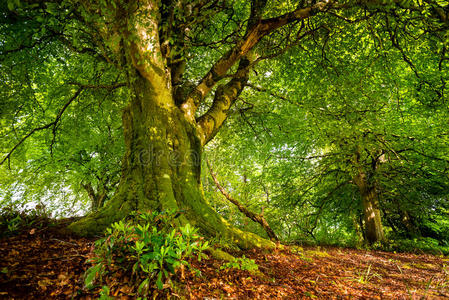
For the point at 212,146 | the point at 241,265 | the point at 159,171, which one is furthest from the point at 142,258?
the point at 212,146

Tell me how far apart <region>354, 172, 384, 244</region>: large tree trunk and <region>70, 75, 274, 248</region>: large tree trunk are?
6444 millimetres

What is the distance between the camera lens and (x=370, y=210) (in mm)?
8266

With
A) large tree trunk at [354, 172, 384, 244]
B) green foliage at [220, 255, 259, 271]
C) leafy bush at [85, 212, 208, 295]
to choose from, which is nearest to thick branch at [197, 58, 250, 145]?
green foliage at [220, 255, 259, 271]

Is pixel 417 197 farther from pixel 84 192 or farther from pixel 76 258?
pixel 84 192

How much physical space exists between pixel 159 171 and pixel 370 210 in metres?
8.72

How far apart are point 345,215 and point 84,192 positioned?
16.0m

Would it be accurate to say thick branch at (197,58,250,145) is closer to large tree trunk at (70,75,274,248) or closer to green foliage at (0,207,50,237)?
large tree trunk at (70,75,274,248)

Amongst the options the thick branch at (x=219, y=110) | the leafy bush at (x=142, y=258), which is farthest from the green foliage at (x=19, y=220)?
the thick branch at (x=219, y=110)

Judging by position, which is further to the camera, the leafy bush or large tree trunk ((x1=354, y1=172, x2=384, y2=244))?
large tree trunk ((x1=354, y1=172, x2=384, y2=244))

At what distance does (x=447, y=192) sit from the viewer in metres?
8.49

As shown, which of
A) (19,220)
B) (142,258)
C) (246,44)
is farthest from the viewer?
(246,44)

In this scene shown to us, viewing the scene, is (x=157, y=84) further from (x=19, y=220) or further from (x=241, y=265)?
(x=241, y=265)

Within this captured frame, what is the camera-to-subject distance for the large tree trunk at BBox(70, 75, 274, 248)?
3.28 metres

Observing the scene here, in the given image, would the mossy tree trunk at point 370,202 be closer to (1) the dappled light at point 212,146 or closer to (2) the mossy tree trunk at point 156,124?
(1) the dappled light at point 212,146
